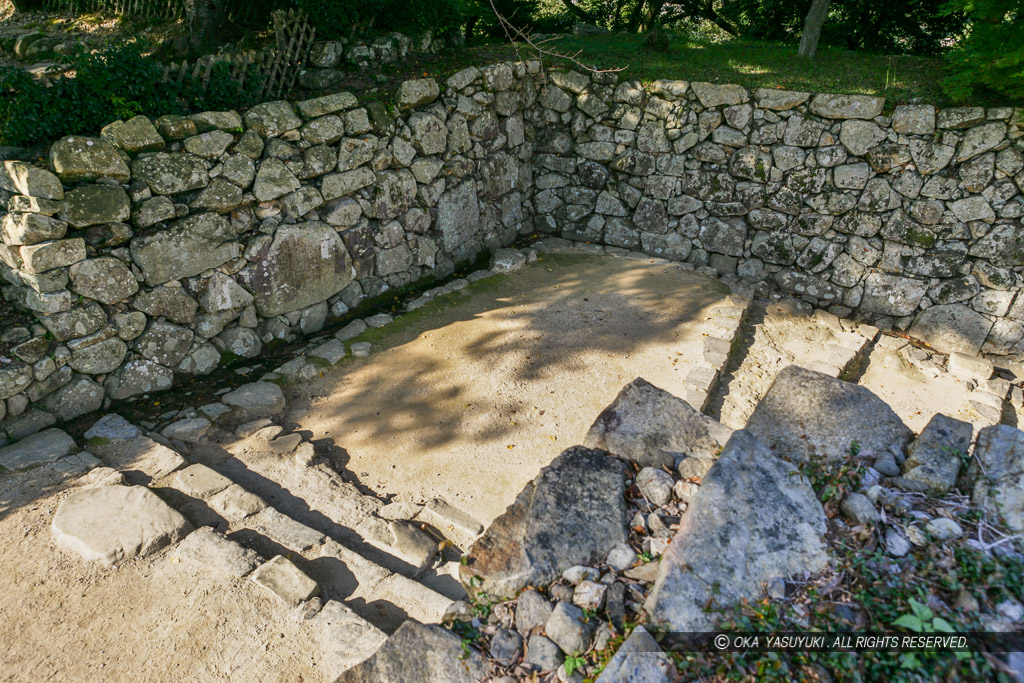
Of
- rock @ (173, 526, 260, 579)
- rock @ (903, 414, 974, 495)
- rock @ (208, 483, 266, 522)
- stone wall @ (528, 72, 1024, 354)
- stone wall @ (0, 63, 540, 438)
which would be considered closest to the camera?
rock @ (903, 414, 974, 495)

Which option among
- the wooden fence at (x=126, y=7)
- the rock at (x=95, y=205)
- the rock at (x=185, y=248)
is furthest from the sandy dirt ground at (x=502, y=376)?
the wooden fence at (x=126, y=7)

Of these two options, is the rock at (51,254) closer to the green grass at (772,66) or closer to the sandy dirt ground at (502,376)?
the sandy dirt ground at (502,376)

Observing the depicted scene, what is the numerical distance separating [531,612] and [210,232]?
4425 mm

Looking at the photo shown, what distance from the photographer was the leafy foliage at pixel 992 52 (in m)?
6.18

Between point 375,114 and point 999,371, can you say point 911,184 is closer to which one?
point 999,371

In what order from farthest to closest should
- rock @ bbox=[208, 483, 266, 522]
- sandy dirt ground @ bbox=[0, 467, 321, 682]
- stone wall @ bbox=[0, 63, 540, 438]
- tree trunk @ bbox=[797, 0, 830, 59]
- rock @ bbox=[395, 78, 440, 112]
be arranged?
tree trunk @ bbox=[797, 0, 830, 59] → rock @ bbox=[395, 78, 440, 112] → stone wall @ bbox=[0, 63, 540, 438] → rock @ bbox=[208, 483, 266, 522] → sandy dirt ground @ bbox=[0, 467, 321, 682]

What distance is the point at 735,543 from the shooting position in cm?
273

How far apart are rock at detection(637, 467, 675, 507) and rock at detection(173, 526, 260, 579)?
2.39 m

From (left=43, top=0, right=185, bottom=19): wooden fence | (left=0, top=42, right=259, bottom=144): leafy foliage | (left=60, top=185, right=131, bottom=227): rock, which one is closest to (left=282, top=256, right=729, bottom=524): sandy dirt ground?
(left=60, top=185, right=131, bottom=227): rock

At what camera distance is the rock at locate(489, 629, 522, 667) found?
2.85m

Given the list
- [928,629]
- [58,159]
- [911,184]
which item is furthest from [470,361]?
[911,184]

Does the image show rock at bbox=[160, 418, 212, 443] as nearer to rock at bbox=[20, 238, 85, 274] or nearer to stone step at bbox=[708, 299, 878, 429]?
rock at bbox=[20, 238, 85, 274]

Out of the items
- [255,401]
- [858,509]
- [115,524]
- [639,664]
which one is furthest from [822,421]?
[255,401]

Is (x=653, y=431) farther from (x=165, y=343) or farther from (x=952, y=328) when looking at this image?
(x=952, y=328)
